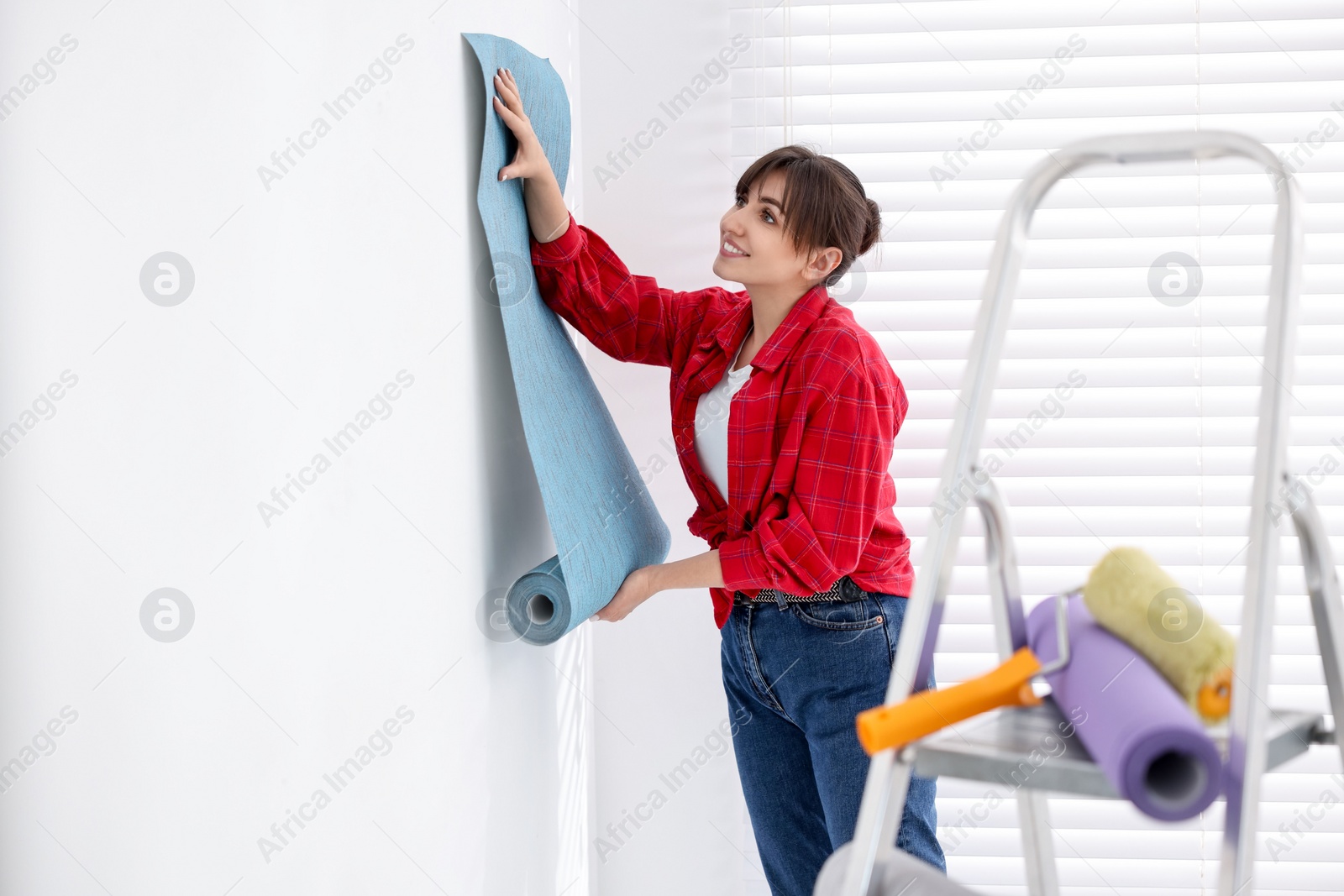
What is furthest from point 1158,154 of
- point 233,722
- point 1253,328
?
point 1253,328

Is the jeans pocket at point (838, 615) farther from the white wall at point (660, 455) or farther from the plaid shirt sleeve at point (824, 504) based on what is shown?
the white wall at point (660, 455)

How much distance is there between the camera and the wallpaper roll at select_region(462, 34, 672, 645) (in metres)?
Result: 1.01

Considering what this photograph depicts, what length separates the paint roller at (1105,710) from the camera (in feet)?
1.67

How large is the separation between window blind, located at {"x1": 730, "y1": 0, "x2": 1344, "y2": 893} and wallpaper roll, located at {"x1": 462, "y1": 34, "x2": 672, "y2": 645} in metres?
0.44

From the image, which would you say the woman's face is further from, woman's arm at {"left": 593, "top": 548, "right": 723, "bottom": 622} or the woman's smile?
woman's arm at {"left": 593, "top": 548, "right": 723, "bottom": 622}

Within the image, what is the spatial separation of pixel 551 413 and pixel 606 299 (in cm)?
22

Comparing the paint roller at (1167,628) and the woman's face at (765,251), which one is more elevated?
the woman's face at (765,251)

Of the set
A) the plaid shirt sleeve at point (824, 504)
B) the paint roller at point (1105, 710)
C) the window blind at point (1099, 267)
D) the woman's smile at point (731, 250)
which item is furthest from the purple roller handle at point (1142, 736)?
the window blind at point (1099, 267)

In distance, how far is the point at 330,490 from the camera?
2.46 feet

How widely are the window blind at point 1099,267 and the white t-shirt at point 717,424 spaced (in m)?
0.29

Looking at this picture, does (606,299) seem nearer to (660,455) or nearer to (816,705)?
(660,455)

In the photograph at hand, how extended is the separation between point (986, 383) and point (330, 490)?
485 millimetres

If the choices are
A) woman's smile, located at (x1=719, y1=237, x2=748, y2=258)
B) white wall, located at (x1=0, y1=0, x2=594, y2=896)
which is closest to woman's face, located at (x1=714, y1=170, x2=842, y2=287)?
woman's smile, located at (x1=719, y1=237, x2=748, y2=258)

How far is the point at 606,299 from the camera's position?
1226 mm
